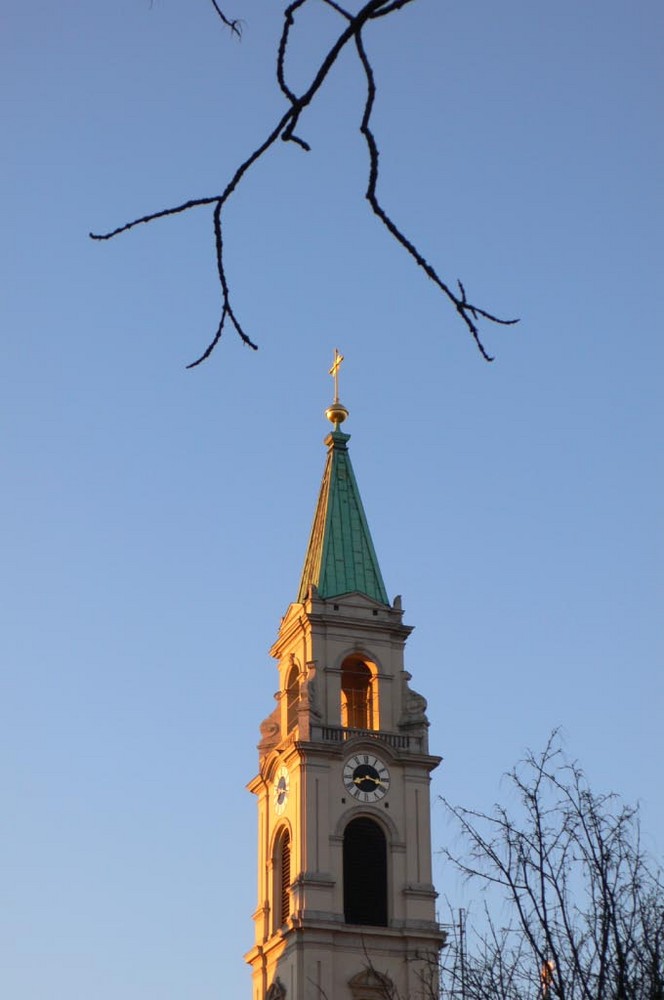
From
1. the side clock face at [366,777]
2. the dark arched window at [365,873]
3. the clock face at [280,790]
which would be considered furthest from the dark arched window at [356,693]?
the dark arched window at [365,873]

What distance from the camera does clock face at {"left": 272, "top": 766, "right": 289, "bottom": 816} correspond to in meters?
57.6

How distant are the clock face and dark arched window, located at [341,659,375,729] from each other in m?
2.68

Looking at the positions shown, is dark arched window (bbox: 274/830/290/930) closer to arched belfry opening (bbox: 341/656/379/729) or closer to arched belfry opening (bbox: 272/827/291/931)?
arched belfry opening (bbox: 272/827/291/931)

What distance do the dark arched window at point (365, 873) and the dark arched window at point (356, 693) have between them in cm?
419

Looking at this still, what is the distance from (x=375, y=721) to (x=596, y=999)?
3930 cm

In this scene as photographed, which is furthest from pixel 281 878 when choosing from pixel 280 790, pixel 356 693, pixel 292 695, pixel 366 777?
pixel 356 693

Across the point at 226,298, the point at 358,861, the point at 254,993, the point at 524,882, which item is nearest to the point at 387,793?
the point at 358,861

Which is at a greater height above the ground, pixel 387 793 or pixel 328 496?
pixel 328 496

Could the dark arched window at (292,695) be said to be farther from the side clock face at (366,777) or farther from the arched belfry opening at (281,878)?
the arched belfry opening at (281,878)

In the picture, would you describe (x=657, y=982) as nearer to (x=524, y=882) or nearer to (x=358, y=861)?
(x=524, y=882)

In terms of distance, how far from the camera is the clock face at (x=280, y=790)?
2269 inches

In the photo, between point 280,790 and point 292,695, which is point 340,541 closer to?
point 292,695

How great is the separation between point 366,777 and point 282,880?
14.1 ft

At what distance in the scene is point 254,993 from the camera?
56625mm
